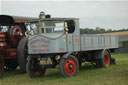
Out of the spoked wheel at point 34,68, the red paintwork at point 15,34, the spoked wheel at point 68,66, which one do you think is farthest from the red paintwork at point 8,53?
the spoked wheel at point 68,66

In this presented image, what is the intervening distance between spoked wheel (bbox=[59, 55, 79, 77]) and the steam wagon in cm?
248

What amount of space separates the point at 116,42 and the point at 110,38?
2.85 ft

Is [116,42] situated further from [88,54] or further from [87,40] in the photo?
[87,40]

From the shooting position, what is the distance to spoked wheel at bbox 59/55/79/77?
838 cm

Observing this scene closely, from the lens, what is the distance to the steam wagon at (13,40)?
10258mm

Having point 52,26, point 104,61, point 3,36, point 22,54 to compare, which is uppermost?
point 52,26

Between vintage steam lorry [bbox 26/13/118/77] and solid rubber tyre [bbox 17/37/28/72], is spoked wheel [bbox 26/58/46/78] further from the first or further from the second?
solid rubber tyre [bbox 17/37/28/72]

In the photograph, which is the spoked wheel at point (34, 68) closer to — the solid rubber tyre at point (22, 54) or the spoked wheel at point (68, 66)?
the solid rubber tyre at point (22, 54)

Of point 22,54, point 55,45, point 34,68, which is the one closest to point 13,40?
point 22,54

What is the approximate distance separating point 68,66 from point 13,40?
3.53m

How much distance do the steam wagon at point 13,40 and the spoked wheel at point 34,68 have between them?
93 cm

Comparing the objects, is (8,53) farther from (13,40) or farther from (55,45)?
(55,45)

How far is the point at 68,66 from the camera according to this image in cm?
864

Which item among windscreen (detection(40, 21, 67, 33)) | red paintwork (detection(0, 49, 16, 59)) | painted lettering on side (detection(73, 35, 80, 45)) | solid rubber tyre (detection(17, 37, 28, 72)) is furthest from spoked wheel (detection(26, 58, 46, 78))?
painted lettering on side (detection(73, 35, 80, 45))
